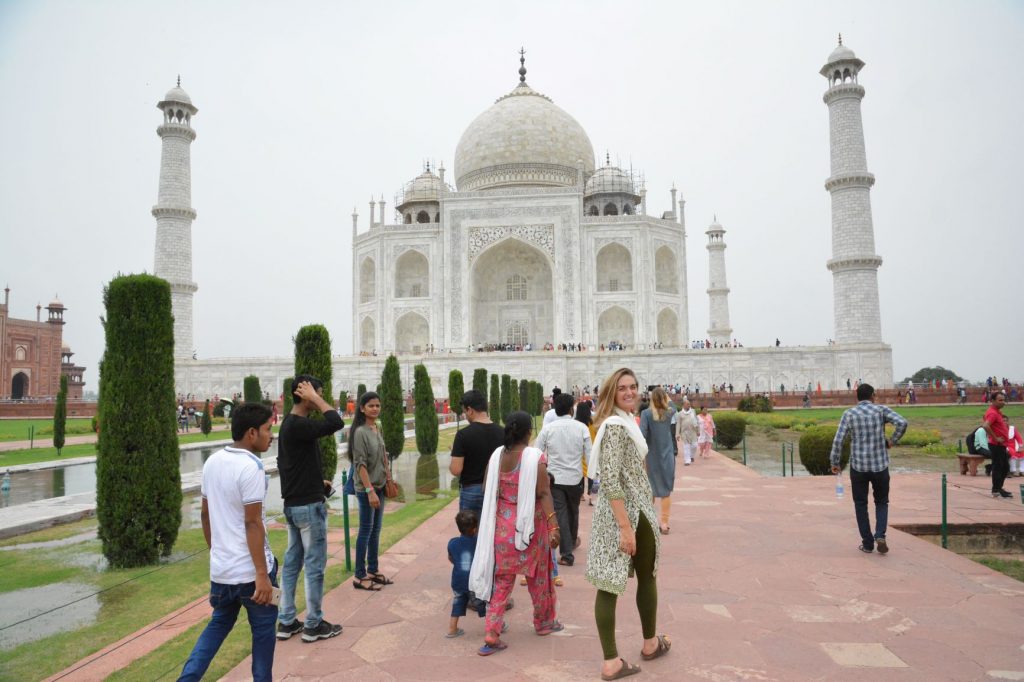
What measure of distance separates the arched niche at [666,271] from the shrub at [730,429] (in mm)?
21196

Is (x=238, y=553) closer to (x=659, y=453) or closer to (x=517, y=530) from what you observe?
(x=517, y=530)

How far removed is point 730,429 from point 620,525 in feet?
37.5

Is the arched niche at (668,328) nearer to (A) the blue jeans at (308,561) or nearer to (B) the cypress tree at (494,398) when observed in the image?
(B) the cypress tree at (494,398)

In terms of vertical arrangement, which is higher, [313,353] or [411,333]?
[411,333]

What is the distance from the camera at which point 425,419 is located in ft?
38.3

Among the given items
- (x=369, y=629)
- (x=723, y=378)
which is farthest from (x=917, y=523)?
(x=723, y=378)

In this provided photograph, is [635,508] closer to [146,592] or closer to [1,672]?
[1,672]

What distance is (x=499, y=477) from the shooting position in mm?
3299

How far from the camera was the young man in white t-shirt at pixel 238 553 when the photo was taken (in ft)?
8.16

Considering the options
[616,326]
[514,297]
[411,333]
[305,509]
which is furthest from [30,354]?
[305,509]

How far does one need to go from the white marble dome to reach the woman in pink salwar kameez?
1320 inches

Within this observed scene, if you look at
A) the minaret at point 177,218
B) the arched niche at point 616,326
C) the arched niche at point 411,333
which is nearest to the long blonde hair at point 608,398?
the minaret at point 177,218

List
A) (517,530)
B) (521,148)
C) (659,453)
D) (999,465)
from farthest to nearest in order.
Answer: (521,148), (999,465), (659,453), (517,530)

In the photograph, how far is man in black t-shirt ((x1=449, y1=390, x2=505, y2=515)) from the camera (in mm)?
3695
